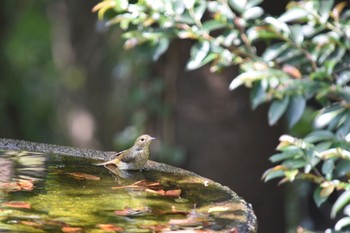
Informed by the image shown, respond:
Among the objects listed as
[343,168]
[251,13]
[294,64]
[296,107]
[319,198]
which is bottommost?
[319,198]

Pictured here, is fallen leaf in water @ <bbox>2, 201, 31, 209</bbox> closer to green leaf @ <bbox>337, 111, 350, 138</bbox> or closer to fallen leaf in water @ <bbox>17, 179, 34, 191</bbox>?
fallen leaf in water @ <bbox>17, 179, 34, 191</bbox>

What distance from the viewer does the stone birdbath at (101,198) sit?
6.81 ft

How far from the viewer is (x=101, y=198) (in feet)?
7.86

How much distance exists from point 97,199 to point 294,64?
1066 mm

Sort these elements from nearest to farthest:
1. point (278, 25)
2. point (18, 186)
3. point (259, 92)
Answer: point (18, 186), point (278, 25), point (259, 92)

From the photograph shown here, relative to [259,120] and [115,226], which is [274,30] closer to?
[115,226]

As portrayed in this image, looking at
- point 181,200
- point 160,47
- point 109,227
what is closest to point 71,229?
point 109,227

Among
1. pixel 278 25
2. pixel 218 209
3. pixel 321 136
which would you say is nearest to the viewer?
pixel 218 209

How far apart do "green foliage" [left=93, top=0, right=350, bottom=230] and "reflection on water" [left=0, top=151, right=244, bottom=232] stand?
413mm

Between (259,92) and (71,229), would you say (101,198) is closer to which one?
(71,229)

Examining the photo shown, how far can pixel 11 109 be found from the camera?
9805 millimetres

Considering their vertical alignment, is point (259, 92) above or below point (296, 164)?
above

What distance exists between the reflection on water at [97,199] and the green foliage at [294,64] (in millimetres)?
413

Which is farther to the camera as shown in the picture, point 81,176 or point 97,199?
point 81,176
